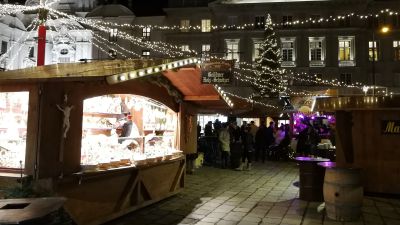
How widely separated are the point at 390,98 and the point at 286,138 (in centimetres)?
1022

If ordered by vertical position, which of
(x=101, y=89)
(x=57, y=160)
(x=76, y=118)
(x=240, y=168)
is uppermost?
(x=101, y=89)

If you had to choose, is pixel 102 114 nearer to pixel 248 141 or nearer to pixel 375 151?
pixel 375 151

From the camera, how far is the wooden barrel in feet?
24.7

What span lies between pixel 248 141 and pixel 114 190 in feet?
33.9

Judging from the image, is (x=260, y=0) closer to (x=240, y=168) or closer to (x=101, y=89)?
(x=240, y=168)

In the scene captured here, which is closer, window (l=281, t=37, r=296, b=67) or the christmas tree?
the christmas tree

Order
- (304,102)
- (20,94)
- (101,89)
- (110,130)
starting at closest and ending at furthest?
1. (20,94)
2. (101,89)
3. (110,130)
4. (304,102)

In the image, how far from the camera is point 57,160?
6227 mm

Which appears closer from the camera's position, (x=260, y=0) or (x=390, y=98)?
(x=390, y=98)

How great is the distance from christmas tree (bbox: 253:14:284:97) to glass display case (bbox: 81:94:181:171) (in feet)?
80.2

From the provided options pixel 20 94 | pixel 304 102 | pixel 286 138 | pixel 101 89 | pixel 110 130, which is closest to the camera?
pixel 20 94

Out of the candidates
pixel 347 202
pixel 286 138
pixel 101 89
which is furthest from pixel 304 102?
pixel 101 89

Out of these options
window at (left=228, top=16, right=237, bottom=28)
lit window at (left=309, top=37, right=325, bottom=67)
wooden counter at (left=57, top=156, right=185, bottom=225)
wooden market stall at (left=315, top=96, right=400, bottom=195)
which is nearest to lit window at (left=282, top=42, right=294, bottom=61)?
lit window at (left=309, top=37, right=325, bottom=67)

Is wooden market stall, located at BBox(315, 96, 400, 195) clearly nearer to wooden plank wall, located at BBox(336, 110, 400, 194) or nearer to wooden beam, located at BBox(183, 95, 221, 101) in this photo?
wooden plank wall, located at BBox(336, 110, 400, 194)
